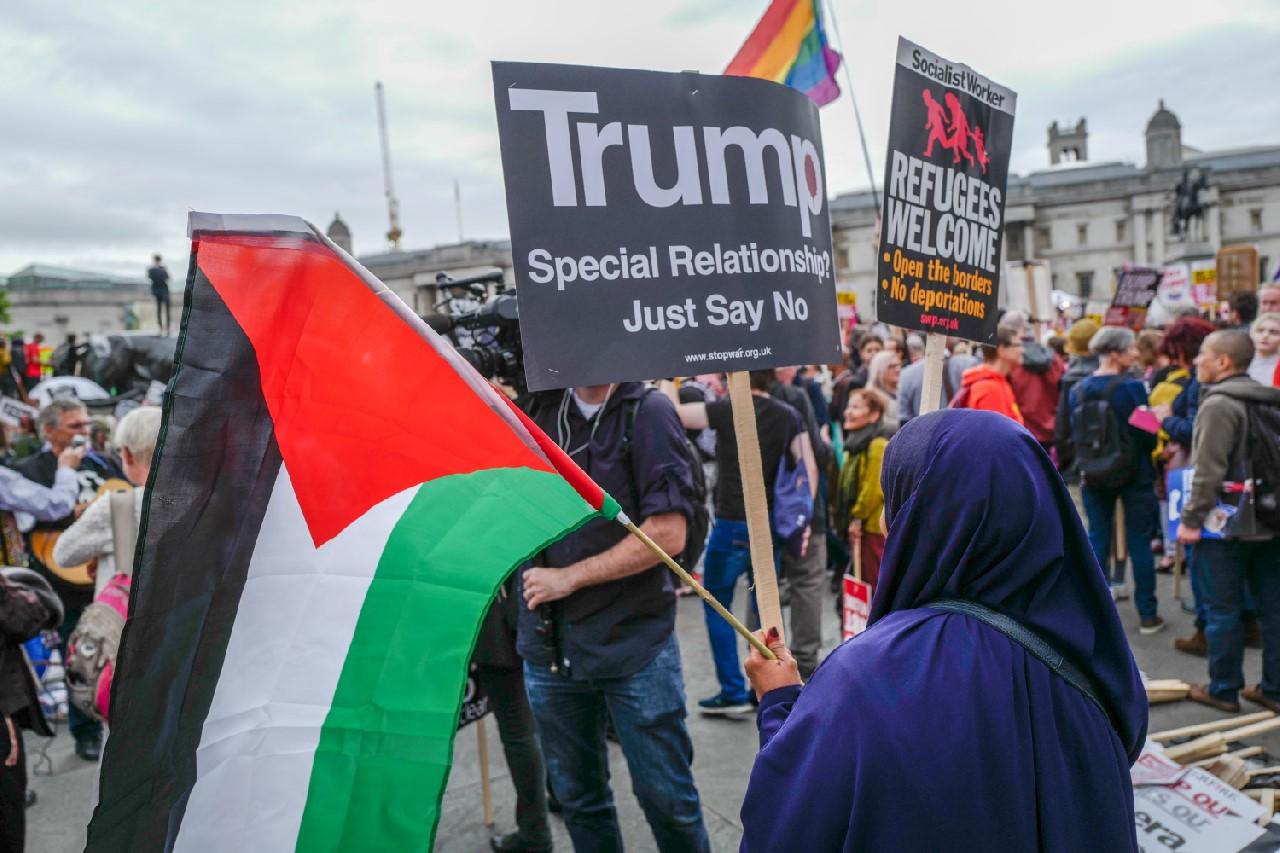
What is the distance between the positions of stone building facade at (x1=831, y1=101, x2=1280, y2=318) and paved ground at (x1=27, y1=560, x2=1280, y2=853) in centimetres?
5898

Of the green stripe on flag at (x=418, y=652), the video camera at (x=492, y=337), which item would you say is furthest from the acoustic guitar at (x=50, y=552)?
the green stripe on flag at (x=418, y=652)

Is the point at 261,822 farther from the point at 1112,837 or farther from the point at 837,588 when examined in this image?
the point at 837,588

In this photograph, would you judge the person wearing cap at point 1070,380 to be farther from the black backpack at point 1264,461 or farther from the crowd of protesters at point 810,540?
the black backpack at point 1264,461

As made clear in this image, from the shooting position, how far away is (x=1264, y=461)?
14.0 feet

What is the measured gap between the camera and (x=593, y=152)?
6.62 feet

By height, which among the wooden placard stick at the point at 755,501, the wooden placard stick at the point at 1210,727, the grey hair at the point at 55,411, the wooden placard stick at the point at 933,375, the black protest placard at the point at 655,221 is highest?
the black protest placard at the point at 655,221

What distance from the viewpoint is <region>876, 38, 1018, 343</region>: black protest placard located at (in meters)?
2.62

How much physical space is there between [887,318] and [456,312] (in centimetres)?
189

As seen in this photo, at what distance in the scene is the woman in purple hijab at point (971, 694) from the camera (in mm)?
1309

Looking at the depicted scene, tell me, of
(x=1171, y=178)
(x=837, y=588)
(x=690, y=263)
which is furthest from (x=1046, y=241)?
(x=690, y=263)

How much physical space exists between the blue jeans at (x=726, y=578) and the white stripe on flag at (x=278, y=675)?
3.25 meters

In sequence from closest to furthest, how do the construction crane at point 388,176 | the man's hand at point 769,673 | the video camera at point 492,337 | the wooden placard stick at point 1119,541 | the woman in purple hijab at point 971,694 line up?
the woman in purple hijab at point 971,694
the man's hand at point 769,673
the video camera at point 492,337
the wooden placard stick at point 1119,541
the construction crane at point 388,176

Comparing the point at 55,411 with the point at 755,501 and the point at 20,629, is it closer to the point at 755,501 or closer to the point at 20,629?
the point at 20,629

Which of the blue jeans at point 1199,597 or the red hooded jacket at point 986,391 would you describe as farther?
the red hooded jacket at point 986,391
